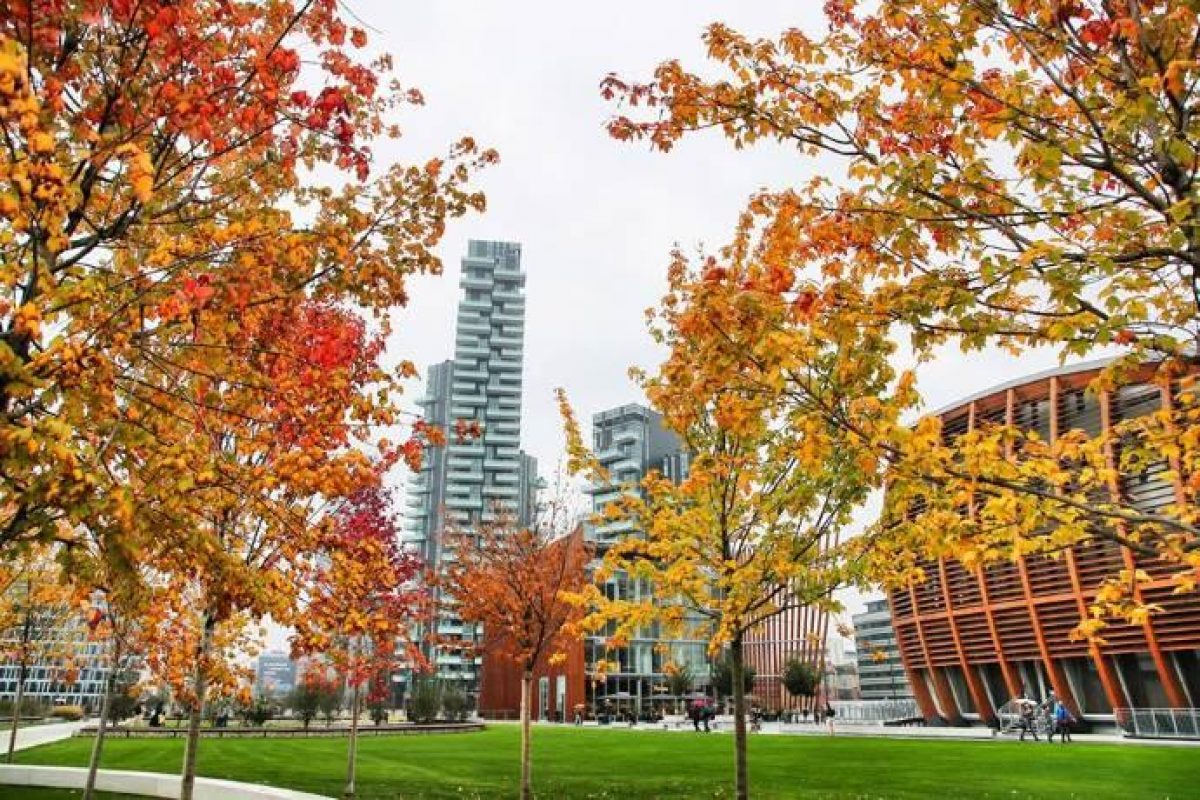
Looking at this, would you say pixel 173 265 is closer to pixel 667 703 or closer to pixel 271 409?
pixel 271 409

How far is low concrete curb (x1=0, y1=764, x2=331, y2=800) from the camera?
12.8m

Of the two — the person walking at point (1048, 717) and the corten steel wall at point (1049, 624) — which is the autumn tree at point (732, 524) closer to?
the corten steel wall at point (1049, 624)

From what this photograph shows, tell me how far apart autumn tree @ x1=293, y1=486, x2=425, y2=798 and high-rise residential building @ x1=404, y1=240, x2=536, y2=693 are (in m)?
117

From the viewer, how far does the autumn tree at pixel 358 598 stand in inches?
319

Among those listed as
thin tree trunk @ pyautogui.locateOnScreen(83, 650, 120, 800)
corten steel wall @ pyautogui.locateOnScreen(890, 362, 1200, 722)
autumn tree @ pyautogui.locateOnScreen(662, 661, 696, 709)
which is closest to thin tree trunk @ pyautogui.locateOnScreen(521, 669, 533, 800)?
thin tree trunk @ pyautogui.locateOnScreen(83, 650, 120, 800)

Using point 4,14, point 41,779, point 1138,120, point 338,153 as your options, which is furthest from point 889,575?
point 41,779

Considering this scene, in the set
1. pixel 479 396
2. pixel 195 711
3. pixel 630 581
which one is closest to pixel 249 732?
pixel 630 581

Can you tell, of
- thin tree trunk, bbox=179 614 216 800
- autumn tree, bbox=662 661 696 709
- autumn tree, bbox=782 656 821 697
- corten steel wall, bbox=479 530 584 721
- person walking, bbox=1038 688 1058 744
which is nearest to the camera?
thin tree trunk, bbox=179 614 216 800

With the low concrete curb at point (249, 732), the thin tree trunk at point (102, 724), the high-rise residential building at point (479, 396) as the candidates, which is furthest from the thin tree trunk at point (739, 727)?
the high-rise residential building at point (479, 396)

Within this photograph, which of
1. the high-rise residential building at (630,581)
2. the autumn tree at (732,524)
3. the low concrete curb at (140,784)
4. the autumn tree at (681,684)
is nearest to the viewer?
the autumn tree at (732,524)

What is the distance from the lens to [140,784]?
52.4ft

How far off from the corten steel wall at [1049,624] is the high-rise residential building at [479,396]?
9611 centimetres

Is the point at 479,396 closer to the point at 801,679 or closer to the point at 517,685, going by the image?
the point at 517,685

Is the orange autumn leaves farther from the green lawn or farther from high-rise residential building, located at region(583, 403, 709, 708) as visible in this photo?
the green lawn
